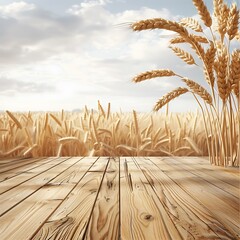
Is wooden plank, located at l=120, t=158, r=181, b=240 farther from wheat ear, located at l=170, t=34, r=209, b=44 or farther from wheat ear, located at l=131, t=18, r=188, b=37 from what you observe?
wheat ear, located at l=170, t=34, r=209, b=44

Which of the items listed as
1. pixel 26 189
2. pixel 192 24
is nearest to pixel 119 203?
pixel 26 189

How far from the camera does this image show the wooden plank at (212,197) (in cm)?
97

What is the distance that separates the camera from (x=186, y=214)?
3.31ft

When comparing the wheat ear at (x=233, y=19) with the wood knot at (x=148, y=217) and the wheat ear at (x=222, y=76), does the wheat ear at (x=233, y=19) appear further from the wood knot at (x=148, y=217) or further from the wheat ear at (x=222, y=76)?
the wood knot at (x=148, y=217)

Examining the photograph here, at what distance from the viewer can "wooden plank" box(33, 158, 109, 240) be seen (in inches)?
32.6

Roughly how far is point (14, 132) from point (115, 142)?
2.97 ft

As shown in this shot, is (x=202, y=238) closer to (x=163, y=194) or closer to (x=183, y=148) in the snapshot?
(x=163, y=194)

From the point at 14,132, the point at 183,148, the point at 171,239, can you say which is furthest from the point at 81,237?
the point at 14,132

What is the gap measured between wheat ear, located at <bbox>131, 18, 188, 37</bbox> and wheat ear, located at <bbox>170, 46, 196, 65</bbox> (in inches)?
10.0

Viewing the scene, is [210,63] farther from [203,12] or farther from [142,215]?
[142,215]

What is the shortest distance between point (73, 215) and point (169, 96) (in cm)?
122

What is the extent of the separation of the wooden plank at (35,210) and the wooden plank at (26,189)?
24mm

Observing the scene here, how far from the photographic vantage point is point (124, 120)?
3371 millimetres

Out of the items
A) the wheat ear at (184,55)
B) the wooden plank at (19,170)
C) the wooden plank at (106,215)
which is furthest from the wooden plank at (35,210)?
the wheat ear at (184,55)
